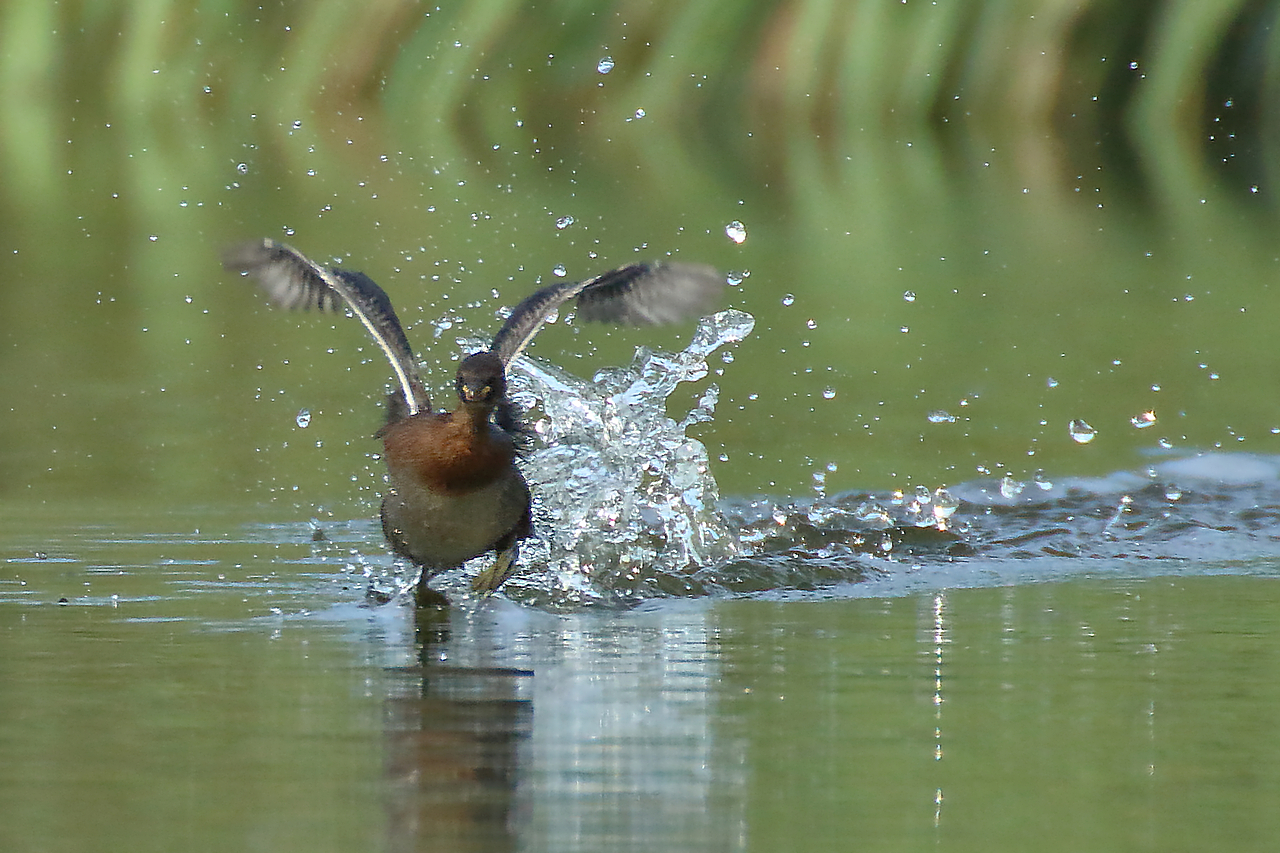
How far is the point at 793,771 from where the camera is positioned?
4.99 m

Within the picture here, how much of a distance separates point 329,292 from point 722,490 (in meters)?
1.94

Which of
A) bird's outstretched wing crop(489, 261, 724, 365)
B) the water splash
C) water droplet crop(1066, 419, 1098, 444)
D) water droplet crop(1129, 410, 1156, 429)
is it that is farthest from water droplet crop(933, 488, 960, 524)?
water droplet crop(1129, 410, 1156, 429)

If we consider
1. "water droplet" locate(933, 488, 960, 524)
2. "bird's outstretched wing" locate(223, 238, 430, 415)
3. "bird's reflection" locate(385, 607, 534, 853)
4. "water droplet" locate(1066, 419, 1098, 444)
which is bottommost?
"bird's reflection" locate(385, 607, 534, 853)

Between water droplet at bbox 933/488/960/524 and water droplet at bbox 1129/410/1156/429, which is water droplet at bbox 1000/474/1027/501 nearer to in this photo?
water droplet at bbox 933/488/960/524

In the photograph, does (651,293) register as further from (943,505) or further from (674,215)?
(674,215)

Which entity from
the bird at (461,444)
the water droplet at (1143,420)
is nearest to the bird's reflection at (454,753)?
the bird at (461,444)

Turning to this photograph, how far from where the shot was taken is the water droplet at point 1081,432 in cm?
1079

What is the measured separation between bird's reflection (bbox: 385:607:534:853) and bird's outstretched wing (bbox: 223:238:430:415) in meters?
1.92

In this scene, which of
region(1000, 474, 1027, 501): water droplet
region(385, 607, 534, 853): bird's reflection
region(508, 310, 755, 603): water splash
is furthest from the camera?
region(1000, 474, 1027, 501): water droplet

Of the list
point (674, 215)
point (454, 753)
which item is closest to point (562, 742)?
point (454, 753)

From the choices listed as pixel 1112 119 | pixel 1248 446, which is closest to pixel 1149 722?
pixel 1248 446

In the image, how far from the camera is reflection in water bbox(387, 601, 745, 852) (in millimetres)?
4508

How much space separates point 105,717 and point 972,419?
6546 millimetres

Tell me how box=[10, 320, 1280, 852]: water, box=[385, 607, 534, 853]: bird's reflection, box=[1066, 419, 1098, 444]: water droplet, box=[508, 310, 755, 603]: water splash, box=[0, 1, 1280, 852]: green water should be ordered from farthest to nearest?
box=[1066, 419, 1098, 444]: water droplet < box=[508, 310, 755, 603]: water splash < box=[0, 1, 1280, 852]: green water < box=[10, 320, 1280, 852]: water < box=[385, 607, 534, 853]: bird's reflection
